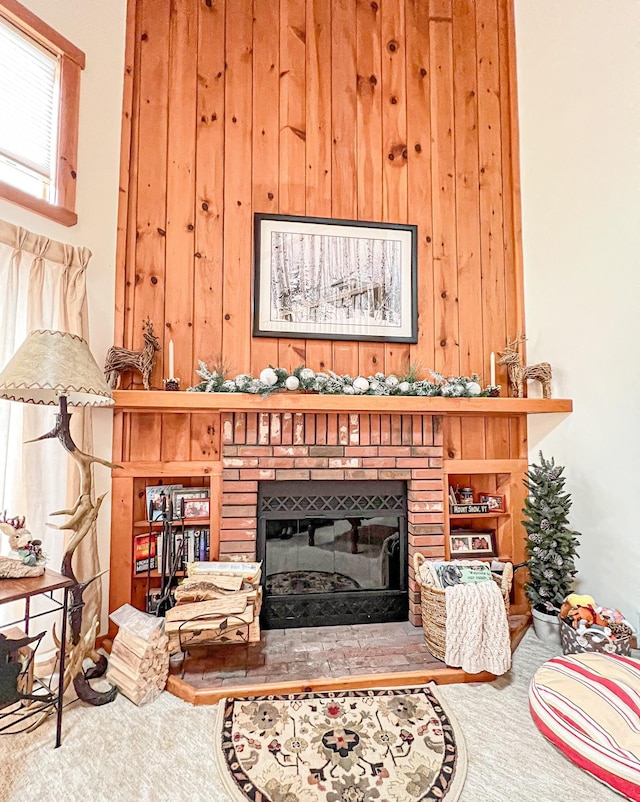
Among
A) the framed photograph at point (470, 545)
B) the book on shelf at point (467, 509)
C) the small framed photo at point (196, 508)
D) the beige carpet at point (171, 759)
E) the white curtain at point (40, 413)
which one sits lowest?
the beige carpet at point (171, 759)

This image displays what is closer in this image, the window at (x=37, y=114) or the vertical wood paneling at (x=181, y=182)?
the window at (x=37, y=114)

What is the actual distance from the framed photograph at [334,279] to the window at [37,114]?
1121 millimetres

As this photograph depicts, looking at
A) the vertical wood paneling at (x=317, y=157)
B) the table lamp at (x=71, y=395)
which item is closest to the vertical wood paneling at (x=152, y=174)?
the vertical wood paneling at (x=317, y=157)

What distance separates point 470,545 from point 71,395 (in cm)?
257

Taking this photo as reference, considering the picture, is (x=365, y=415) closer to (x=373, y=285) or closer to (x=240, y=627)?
(x=373, y=285)

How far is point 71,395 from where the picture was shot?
6.88ft

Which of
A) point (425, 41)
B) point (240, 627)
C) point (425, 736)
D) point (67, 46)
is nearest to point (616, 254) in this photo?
point (425, 41)

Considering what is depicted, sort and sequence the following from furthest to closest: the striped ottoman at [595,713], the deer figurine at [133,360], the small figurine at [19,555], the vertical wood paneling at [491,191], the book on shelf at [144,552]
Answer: the vertical wood paneling at [491,191] < the book on shelf at [144,552] < the deer figurine at [133,360] < the small figurine at [19,555] < the striped ottoman at [595,713]

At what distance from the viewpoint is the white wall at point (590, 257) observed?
2.39 meters

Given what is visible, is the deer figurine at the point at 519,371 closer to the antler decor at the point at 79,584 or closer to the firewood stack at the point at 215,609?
the firewood stack at the point at 215,609

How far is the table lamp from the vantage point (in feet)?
5.53

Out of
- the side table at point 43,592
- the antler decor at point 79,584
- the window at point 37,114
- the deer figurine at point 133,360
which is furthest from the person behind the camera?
the deer figurine at point 133,360

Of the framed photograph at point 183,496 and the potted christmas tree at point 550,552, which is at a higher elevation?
the framed photograph at point 183,496

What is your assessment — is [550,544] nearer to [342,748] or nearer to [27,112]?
[342,748]
